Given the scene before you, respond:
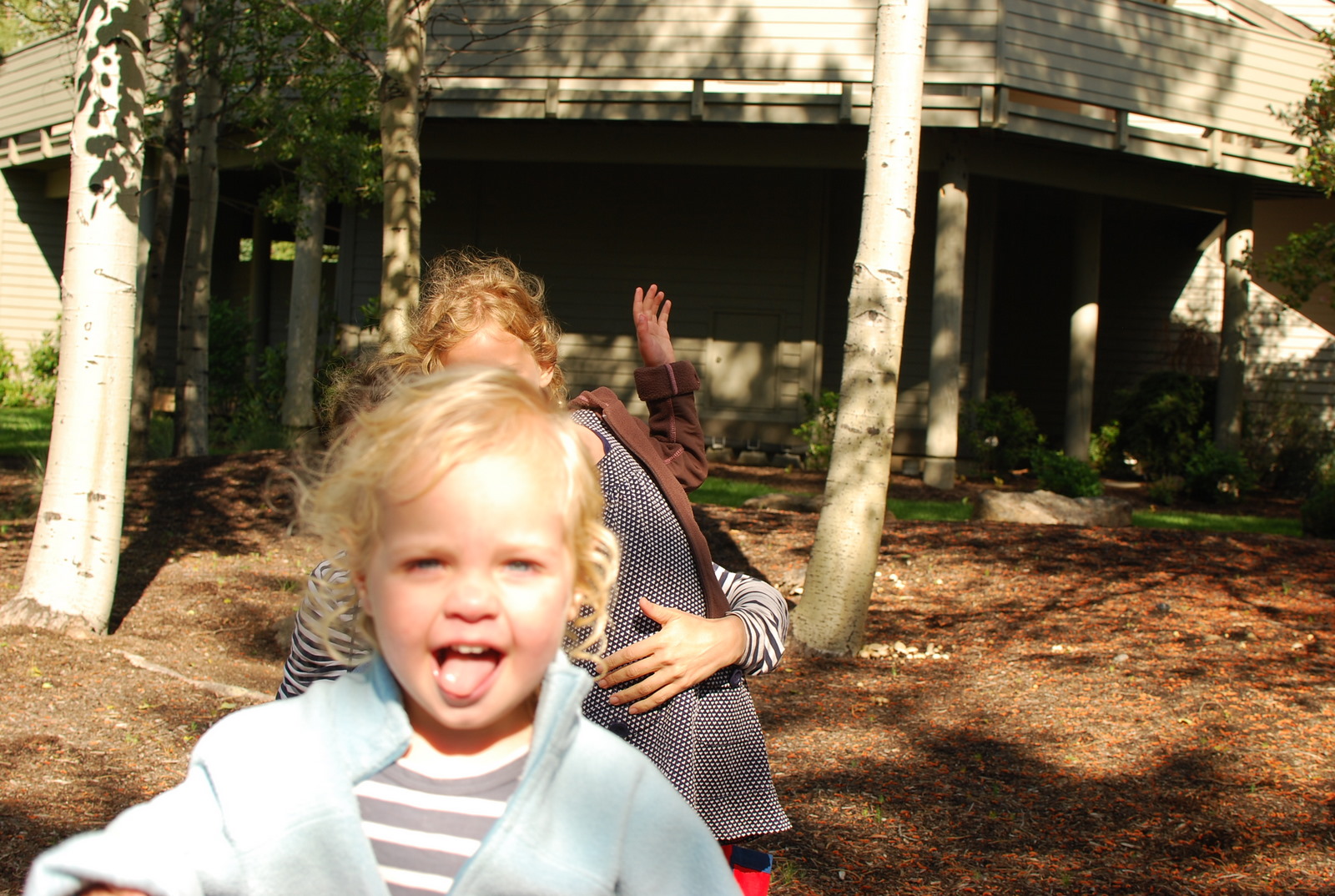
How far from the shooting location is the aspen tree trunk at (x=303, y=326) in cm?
1329

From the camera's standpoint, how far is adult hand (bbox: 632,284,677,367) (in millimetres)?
2434

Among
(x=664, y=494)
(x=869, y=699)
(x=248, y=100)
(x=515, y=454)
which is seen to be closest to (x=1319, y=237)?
(x=869, y=699)

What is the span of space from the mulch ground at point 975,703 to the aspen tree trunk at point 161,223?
2.67 metres

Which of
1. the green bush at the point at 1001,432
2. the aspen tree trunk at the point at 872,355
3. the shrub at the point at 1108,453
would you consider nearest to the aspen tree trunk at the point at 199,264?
the aspen tree trunk at the point at 872,355

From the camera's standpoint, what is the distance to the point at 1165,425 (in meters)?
14.3

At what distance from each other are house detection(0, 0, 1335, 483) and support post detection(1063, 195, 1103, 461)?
0.03 m

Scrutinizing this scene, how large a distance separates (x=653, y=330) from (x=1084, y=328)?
13035 millimetres

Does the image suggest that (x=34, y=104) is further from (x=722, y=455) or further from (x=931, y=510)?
(x=931, y=510)

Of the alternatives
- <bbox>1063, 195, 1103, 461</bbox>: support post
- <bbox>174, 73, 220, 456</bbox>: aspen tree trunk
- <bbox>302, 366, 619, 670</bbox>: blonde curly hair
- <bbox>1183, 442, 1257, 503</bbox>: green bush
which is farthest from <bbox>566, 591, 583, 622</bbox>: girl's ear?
<bbox>1063, 195, 1103, 461</bbox>: support post

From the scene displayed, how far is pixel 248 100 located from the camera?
Answer: 1027 cm

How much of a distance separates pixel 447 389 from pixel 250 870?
0.53m

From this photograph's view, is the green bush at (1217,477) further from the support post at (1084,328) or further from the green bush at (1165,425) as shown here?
the support post at (1084,328)

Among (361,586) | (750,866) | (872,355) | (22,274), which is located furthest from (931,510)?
(22,274)

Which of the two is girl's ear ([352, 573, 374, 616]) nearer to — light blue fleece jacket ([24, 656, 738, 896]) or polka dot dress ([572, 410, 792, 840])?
light blue fleece jacket ([24, 656, 738, 896])
